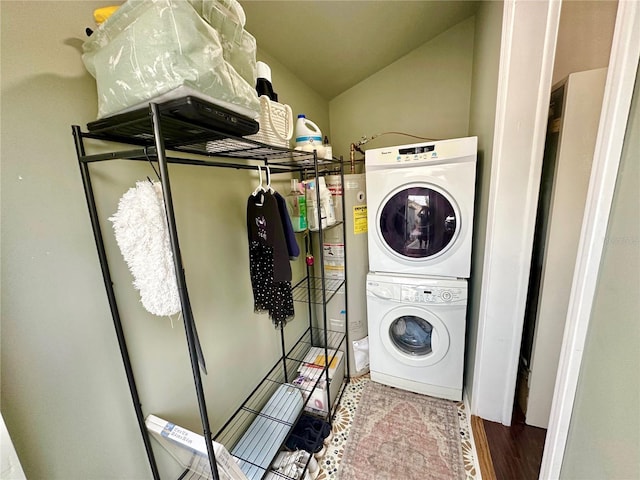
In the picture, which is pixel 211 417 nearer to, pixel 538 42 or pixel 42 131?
pixel 42 131

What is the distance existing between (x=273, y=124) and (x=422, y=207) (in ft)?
3.46

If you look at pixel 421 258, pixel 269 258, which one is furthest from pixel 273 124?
pixel 421 258

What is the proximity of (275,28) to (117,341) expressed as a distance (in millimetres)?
1601

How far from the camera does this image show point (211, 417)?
118cm

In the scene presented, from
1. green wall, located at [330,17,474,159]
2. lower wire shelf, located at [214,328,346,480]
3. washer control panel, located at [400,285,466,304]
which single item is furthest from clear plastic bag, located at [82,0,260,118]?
green wall, located at [330,17,474,159]

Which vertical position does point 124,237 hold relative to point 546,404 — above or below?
above

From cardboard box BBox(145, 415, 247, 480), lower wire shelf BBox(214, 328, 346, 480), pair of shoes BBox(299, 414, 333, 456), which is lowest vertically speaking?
pair of shoes BBox(299, 414, 333, 456)

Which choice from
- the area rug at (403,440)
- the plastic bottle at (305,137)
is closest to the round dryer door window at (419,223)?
the plastic bottle at (305,137)

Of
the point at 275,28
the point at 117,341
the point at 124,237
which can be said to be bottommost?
the point at 117,341

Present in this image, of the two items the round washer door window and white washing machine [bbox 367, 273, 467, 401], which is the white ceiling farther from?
the round washer door window

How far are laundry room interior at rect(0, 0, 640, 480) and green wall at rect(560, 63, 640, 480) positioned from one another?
0.03ft

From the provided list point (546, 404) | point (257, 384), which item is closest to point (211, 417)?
point (257, 384)

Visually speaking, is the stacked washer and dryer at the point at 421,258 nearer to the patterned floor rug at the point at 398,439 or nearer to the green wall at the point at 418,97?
the patterned floor rug at the point at 398,439

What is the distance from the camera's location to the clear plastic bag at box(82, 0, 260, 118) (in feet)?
1.56
